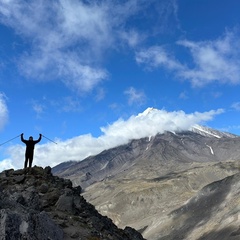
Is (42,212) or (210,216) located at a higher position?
(210,216)

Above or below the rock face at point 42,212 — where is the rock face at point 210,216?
above

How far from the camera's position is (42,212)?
39.6 feet

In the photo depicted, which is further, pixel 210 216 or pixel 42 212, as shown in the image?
pixel 210 216

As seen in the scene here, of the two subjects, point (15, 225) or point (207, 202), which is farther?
point (207, 202)

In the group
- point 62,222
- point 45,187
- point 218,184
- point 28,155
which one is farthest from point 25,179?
Answer: point 218,184

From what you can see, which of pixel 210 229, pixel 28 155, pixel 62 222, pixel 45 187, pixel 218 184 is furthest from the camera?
pixel 218 184

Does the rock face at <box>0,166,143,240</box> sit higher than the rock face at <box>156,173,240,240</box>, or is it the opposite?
the rock face at <box>156,173,240,240</box>

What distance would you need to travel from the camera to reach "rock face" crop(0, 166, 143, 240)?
10305 mm

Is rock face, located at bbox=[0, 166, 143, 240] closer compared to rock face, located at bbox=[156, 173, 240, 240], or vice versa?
rock face, located at bbox=[0, 166, 143, 240]

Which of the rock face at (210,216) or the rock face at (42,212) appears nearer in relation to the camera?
the rock face at (42,212)

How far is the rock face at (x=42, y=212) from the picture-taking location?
10.3 m

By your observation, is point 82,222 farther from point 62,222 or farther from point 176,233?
point 176,233

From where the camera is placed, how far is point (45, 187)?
1836 centimetres

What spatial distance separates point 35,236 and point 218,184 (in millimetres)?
131034
